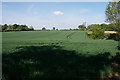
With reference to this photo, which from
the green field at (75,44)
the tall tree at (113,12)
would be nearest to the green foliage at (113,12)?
the tall tree at (113,12)

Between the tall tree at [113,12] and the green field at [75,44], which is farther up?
the tall tree at [113,12]

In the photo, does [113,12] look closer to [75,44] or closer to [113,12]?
[113,12]

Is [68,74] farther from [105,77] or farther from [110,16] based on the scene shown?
[110,16]

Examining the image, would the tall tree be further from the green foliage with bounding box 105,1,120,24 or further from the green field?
the green field

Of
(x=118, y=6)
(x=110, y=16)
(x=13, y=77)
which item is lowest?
(x=13, y=77)

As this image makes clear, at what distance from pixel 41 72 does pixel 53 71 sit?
0.53m

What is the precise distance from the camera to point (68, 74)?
4070 mm

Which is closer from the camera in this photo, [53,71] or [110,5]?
[53,71]

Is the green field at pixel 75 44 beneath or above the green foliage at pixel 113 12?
beneath

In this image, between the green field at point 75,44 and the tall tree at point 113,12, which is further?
the tall tree at point 113,12

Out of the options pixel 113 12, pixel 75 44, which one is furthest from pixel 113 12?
pixel 75 44

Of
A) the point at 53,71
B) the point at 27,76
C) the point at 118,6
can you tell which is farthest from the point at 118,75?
the point at 118,6

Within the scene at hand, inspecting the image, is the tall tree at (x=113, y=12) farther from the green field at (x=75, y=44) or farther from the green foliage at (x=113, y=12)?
the green field at (x=75, y=44)

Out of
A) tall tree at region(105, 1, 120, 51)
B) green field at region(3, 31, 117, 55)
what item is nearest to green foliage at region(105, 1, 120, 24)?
tall tree at region(105, 1, 120, 51)
